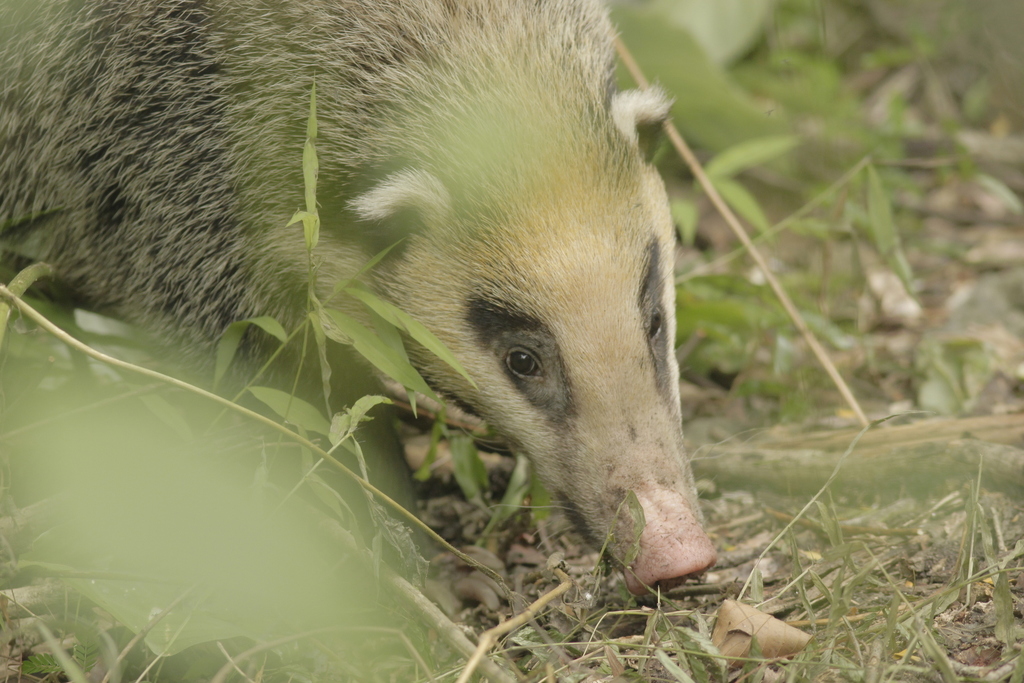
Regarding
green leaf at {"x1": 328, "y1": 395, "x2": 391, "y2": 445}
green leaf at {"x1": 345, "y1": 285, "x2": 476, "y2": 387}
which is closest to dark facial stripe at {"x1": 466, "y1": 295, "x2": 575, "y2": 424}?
green leaf at {"x1": 345, "y1": 285, "x2": 476, "y2": 387}

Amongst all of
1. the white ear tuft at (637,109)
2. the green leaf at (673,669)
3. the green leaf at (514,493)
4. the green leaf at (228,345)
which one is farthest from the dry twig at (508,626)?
the white ear tuft at (637,109)

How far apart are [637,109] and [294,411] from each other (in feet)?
5.84

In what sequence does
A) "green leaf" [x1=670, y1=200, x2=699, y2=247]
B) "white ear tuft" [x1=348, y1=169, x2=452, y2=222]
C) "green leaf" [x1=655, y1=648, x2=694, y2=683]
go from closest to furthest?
"green leaf" [x1=655, y1=648, x2=694, y2=683] → "white ear tuft" [x1=348, y1=169, x2=452, y2=222] → "green leaf" [x1=670, y1=200, x2=699, y2=247]

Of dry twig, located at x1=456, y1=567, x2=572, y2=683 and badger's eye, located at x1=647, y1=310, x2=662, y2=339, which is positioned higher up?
badger's eye, located at x1=647, y1=310, x2=662, y2=339

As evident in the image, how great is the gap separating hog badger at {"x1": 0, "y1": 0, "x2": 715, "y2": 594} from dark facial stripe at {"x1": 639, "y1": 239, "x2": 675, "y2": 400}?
0.04 ft

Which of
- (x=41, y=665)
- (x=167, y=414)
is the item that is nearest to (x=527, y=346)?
(x=167, y=414)

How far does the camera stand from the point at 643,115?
3.76 meters

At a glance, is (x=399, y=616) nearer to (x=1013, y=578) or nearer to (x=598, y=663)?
(x=598, y=663)

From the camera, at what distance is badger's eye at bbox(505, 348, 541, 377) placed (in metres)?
3.34

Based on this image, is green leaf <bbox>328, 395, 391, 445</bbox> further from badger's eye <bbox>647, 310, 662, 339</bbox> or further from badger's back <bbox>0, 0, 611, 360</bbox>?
badger's eye <bbox>647, 310, 662, 339</bbox>

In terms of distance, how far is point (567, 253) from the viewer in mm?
3207

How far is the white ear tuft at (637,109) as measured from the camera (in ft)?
12.0

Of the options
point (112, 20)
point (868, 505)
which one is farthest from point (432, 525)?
point (112, 20)

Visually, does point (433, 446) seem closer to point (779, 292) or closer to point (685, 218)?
point (779, 292)
